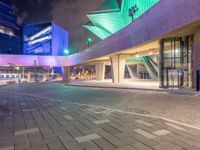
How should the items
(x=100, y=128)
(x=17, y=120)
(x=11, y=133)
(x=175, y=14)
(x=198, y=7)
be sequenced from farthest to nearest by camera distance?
(x=175, y=14) → (x=198, y=7) → (x=17, y=120) → (x=100, y=128) → (x=11, y=133)

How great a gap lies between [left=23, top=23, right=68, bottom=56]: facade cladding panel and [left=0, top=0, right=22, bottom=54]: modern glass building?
13.9 m

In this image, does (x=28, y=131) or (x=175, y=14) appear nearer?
(x=28, y=131)

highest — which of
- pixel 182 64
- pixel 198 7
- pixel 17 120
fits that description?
pixel 198 7

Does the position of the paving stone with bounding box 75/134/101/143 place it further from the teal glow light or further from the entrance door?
the teal glow light

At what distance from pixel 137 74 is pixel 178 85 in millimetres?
35042

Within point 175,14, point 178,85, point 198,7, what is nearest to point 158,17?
point 175,14

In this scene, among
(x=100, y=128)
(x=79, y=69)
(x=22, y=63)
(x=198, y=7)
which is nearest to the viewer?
(x=100, y=128)

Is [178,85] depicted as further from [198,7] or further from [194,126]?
[194,126]

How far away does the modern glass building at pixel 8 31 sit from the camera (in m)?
99.6

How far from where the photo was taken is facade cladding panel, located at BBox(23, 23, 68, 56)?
8694 centimetres

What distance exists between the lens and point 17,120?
6324 millimetres

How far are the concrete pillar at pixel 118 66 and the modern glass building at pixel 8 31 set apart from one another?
92.1m

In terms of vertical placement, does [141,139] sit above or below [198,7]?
below

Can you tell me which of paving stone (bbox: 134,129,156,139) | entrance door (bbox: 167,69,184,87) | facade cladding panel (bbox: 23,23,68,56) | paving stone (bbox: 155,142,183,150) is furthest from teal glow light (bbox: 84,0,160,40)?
facade cladding panel (bbox: 23,23,68,56)
